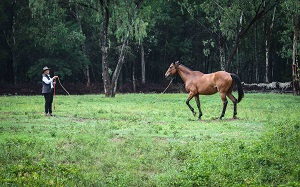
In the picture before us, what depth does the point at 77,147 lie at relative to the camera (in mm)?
12406

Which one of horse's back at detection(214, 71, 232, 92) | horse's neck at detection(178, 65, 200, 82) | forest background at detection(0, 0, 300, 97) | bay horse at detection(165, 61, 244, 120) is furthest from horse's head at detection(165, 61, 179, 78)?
forest background at detection(0, 0, 300, 97)

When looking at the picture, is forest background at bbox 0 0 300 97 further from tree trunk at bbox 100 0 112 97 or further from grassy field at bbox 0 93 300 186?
grassy field at bbox 0 93 300 186

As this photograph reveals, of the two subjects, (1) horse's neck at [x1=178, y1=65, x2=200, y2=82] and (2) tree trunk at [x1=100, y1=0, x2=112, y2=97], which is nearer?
(1) horse's neck at [x1=178, y1=65, x2=200, y2=82]

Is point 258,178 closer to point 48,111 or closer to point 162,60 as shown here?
point 48,111

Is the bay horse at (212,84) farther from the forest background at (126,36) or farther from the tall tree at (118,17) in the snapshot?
the forest background at (126,36)

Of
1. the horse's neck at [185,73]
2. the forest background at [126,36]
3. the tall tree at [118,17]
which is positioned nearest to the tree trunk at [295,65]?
the forest background at [126,36]

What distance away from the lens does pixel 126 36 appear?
3659 cm

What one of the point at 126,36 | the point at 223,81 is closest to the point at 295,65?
the point at 126,36

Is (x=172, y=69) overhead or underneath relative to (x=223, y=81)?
overhead

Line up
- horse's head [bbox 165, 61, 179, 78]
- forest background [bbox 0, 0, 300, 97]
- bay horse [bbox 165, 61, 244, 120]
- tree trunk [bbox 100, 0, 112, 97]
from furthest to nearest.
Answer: forest background [bbox 0, 0, 300, 97]
tree trunk [bbox 100, 0, 112, 97]
horse's head [bbox 165, 61, 179, 78]
bay horse [bbox 165, 61, 244, 120]

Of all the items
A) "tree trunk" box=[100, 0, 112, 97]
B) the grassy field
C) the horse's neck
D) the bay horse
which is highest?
"tree trunk" box=[100, 0, 112, 97]

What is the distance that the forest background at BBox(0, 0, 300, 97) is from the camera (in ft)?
121

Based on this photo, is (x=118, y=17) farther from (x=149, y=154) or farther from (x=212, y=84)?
(x=149, y=154)

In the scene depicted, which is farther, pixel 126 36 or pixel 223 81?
pixel 126 36
